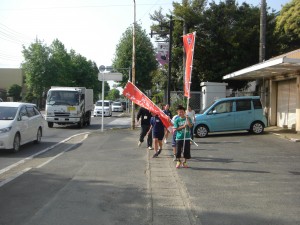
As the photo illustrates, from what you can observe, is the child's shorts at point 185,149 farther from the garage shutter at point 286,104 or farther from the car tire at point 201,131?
the garage shutter at point 286,104

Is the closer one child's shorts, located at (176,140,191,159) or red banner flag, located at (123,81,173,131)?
child's shorts, located at (176,140,191,159)

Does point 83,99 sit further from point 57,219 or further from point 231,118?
point 57,219

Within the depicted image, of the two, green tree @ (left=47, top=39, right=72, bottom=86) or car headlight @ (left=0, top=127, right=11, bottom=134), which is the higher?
green tree @ (left=47, top=39, right=72, bottom=86)

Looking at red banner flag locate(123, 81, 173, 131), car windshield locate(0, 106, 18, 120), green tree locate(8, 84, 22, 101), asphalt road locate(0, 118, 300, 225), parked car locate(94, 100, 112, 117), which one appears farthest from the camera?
green tree locate(8, 84, 22, 101)

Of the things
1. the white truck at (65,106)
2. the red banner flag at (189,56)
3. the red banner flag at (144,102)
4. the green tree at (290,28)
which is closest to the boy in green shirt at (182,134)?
the red banner flag at (144,102)

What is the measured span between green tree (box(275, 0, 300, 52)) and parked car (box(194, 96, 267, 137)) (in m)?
13.7

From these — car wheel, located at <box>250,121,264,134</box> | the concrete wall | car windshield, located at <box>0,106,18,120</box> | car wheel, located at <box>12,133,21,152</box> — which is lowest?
car wheel, located at <box>12,133,21,152</box>

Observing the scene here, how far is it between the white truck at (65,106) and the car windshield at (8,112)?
10.6 metres

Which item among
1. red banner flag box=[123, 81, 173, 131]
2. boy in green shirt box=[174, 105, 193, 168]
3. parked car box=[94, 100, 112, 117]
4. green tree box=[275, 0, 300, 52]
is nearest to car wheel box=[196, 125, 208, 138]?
red banner flag box=[123, 81, 173, 131]

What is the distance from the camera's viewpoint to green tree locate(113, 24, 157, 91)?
50.8m

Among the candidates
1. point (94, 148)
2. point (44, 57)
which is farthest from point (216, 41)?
point (44, 57)

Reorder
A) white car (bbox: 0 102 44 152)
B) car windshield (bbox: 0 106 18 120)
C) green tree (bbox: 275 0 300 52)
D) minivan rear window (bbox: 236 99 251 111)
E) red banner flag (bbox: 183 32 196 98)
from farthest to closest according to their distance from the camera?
green tree (bbox: 275 0 300 52) < minivan rear window (bbox: 236 99 251 111) < car windshield (bbox: 0 106 18 120) < white car (bbox: 0 102 44 152) < red banner flag (bbox: 183 32 196 98)

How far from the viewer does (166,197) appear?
7227 mm

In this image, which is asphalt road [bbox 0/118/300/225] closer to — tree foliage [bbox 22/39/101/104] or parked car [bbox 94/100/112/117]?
parked car [bbox 94/100/112/117]
